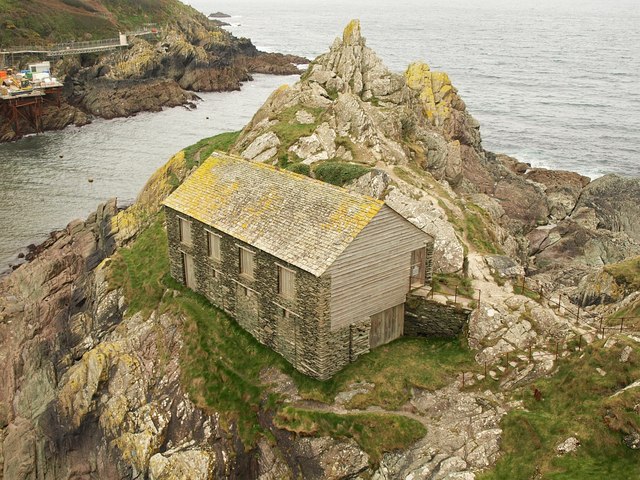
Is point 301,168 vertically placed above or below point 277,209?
below

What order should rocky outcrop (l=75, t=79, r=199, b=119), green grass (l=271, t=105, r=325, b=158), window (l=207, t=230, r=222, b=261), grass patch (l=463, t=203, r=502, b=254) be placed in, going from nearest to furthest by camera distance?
1. window (l=207, t=230, r=222, b=261)
2. grass patch (l=463, t=203, r=502, b=254)
3. green grass (l=271, t=105, r=325, b=158)
4. rocky outcrop (l=75, t=79, r=199, b=119)

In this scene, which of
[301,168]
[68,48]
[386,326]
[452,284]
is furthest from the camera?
[68,48]


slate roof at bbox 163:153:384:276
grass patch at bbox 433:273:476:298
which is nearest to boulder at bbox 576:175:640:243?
grass patch at bbox 433:273:476:298

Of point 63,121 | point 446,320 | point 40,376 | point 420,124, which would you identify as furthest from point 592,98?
point 40,376

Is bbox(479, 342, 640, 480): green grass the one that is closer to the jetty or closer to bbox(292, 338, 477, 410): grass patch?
bbox(292, 338, 477, 410): grass patch

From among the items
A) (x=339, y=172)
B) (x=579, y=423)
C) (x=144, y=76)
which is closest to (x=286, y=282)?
(x=579, y=423)

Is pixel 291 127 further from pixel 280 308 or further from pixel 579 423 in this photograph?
pixel 579 423

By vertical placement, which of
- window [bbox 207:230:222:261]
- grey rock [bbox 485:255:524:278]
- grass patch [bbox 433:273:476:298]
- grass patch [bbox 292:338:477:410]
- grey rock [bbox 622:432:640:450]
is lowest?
grass patch [bbox 292:338:477:410]

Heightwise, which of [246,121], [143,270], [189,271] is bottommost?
[246,121]
